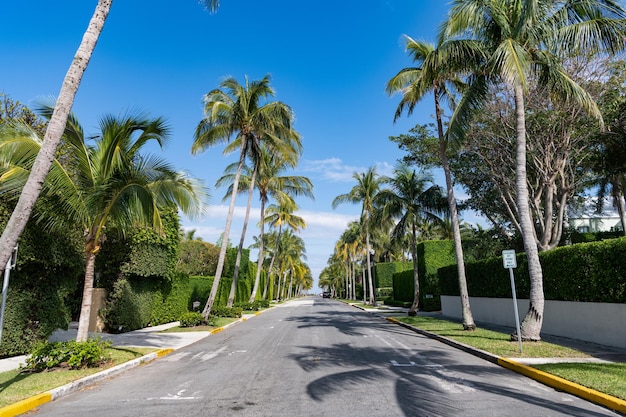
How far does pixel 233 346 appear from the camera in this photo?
1262cm

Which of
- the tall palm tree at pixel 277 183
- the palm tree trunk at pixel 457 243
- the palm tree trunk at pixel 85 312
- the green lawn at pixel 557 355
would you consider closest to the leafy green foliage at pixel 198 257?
the tall palm tree at pixel 277 183

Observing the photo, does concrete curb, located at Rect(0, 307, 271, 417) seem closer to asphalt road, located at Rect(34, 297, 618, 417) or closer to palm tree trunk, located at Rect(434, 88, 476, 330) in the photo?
asphalt road, located at Rect(34, 297, 618, 417)

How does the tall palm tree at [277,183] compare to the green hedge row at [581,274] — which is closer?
the green hedge row at [581,274]

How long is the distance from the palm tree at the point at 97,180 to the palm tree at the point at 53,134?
6.79 feet

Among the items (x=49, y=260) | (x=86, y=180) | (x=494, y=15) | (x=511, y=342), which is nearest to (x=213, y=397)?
Answer: (x=86, y=180)

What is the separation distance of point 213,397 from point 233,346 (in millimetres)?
6633

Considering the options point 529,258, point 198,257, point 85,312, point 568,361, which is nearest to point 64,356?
point 85,312

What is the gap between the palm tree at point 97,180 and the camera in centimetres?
852

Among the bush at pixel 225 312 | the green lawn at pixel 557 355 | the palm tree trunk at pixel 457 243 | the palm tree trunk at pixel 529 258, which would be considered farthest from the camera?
the bush at pixel 225 312

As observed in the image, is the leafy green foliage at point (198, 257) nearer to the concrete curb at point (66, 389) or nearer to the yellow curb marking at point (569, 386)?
the concrete curb at point (66, 389)

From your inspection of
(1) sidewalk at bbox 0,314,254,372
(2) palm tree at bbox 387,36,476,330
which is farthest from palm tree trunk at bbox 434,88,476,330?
(1) sidewalk at bbox 0,314,254,372

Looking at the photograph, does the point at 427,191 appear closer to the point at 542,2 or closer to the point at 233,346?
the point at 542,2

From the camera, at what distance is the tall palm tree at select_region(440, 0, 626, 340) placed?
11.3 metres

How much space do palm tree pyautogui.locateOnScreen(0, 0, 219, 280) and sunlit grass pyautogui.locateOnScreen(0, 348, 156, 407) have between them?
2.19 metres
